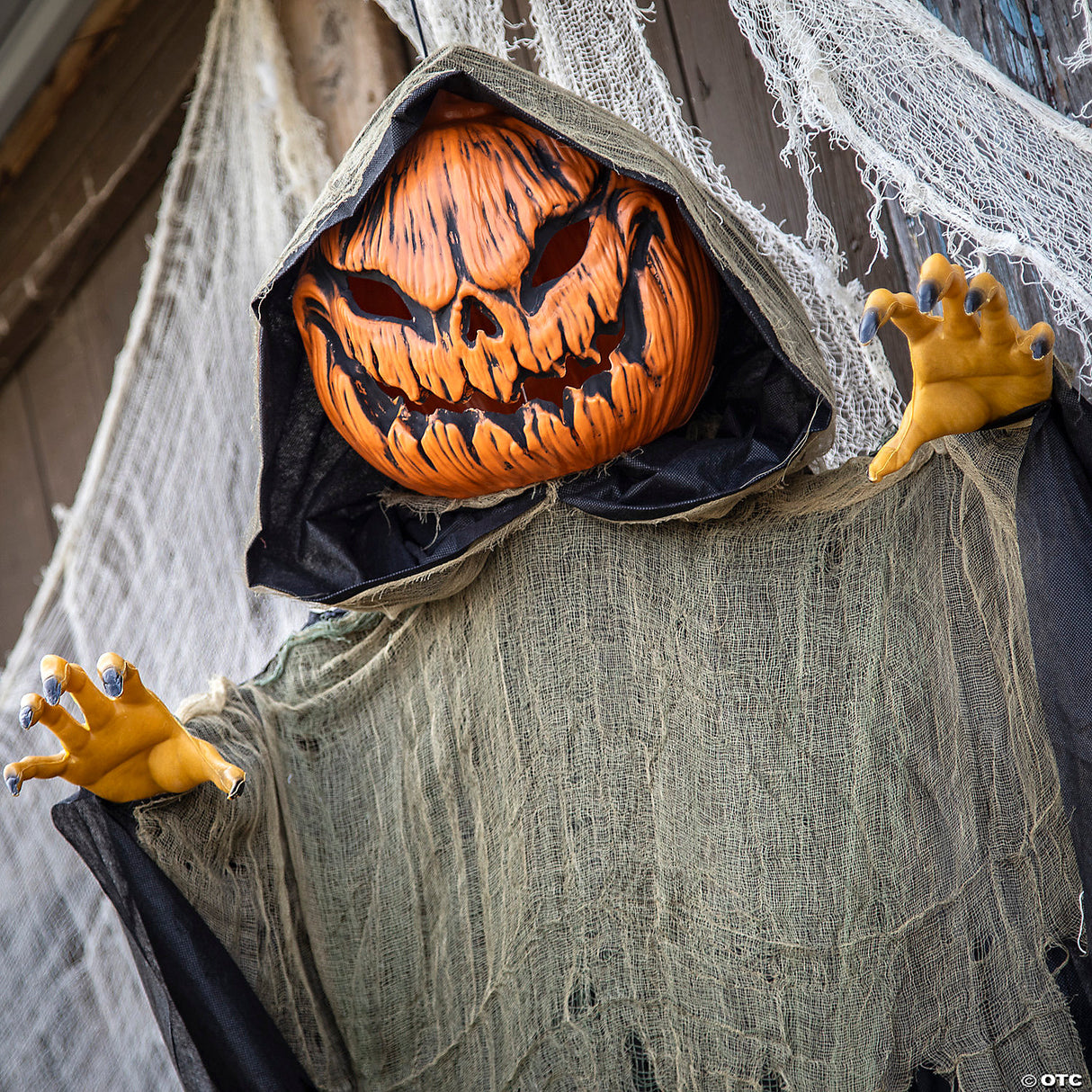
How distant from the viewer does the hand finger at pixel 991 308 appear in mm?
1005

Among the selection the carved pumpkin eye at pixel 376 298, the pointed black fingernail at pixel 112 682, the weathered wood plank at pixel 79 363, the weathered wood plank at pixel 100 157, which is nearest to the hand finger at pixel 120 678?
the pointed black fingernail at pixel 112 682

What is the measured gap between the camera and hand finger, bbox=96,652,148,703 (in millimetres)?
1121

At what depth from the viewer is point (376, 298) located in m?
1.29

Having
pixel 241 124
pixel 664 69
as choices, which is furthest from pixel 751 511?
pixel 241 124

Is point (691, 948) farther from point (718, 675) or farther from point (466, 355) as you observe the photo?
point (466, 355)

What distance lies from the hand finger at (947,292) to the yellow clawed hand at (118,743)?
2.59ft

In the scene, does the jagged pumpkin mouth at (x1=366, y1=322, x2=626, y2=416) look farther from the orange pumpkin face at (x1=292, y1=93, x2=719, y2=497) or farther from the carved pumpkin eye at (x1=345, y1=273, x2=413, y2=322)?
the carved pumpkin eye at (x1=345, y1=273, x2=413, y2=322)

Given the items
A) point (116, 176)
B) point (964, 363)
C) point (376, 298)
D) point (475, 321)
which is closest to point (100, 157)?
point (116, 176)

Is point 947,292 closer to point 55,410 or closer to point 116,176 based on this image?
point 116,176

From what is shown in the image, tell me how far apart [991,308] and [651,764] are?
62 cm

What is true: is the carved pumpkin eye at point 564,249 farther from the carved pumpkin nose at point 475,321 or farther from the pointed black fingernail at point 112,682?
the pointed black fingernail at point 112,682

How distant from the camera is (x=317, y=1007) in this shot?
135 centimetres

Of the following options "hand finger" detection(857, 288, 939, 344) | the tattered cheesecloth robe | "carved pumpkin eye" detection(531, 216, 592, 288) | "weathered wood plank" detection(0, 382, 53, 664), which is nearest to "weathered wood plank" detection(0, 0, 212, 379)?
"weathered wood plank" detection(0, 382, 53, 664)

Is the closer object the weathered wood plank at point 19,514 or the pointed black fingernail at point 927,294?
the pointed black fingernail at point 927,294
